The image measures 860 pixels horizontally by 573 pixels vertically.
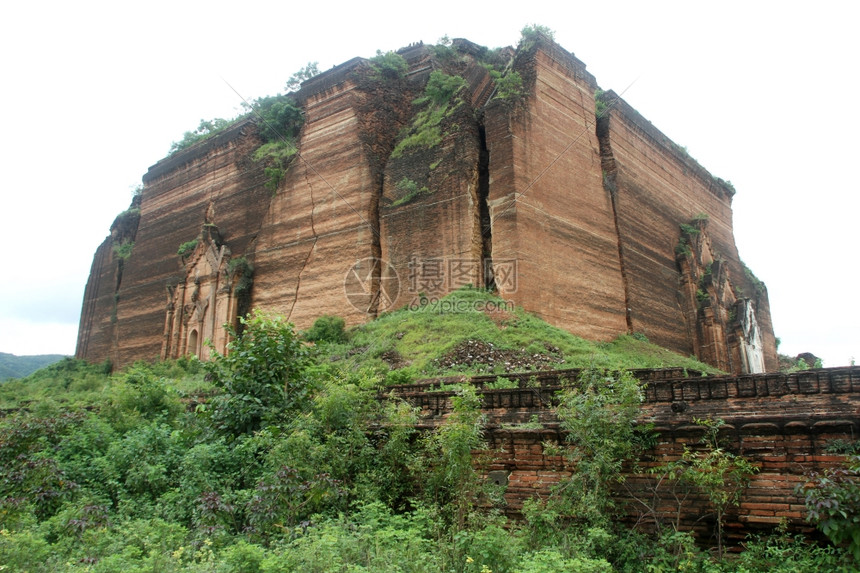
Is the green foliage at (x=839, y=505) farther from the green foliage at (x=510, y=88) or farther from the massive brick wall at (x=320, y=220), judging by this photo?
the massive brick wall at (x=320, y=220)

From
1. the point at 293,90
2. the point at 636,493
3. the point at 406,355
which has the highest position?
the point at 293,90

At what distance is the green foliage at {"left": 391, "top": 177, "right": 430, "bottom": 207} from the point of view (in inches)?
680

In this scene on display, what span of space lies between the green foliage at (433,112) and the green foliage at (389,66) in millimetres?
1556

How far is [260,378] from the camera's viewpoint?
25.4 ft

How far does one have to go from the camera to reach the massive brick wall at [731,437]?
477 centimetres

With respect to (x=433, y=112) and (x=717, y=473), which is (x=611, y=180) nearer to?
(x=433, y=112)

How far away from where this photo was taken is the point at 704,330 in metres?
21.5

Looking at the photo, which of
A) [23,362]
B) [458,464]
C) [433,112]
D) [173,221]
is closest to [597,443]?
[458,464]

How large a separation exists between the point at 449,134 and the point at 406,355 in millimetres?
6759

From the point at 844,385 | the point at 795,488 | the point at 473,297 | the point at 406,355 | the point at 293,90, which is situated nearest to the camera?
the point at 795,488

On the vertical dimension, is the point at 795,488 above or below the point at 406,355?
below

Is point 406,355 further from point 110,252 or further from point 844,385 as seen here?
point 110,252

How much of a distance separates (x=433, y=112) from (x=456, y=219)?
4349mm

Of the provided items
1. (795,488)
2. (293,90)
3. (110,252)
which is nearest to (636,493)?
(795,488)
